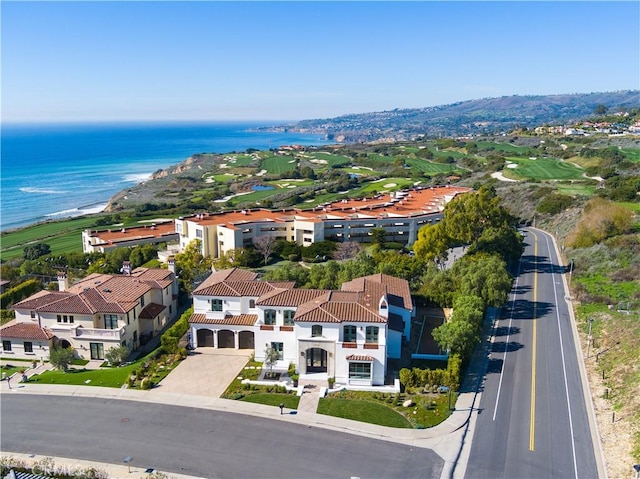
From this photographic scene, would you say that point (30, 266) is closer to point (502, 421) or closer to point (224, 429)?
point (224, 429)

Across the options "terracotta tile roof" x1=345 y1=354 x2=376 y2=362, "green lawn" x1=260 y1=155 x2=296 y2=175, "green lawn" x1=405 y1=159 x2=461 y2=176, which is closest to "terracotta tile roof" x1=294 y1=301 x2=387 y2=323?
"terracotta tile roof" x1=345 y1=354 x2=376 y2=362

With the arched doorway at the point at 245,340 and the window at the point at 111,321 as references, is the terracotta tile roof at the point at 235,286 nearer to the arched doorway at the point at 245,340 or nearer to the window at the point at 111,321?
the arched doorway at the point at 245,340

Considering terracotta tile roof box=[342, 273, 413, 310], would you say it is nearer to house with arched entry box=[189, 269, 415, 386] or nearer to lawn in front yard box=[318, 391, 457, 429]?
house with arched entry box=[189, 269, 415, 386]

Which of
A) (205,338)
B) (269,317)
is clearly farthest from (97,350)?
(269,317)

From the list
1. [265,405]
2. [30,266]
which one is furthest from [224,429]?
[30,266]

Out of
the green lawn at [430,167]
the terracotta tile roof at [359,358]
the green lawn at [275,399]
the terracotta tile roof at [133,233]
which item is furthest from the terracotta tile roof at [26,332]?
the green lawn at [430,167]

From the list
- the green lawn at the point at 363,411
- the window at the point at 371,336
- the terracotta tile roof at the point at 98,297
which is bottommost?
the green lawn at the point at 363,411
